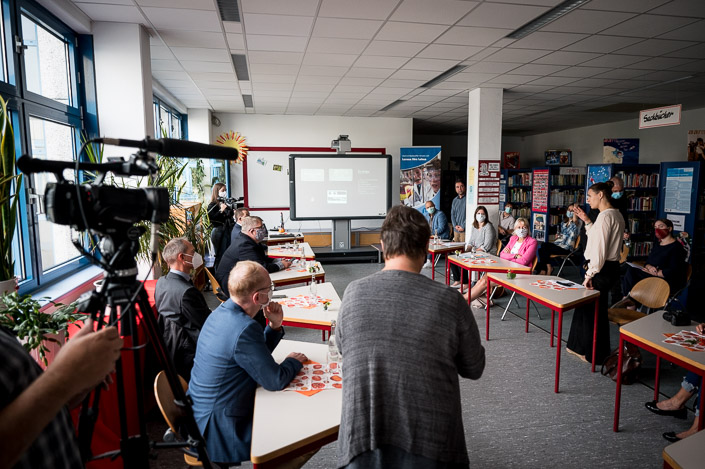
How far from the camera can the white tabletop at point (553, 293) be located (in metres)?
3.44

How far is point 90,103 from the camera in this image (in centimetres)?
404

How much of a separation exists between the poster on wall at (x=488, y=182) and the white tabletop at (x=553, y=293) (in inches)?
120

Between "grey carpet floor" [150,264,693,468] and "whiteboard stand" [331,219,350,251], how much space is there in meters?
5.11

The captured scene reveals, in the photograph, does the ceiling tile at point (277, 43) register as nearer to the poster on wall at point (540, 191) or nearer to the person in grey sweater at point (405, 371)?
the person in grey sweater at point (405, 371)

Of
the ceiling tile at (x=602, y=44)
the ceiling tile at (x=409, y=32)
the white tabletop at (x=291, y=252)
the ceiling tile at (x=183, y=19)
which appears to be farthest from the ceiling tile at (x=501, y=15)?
the white tabletop at (x=291, y=252)

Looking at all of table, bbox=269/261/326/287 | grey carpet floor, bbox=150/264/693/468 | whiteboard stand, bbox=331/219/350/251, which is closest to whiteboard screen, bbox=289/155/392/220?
whiteboard stand, bbox=331/219/350/251

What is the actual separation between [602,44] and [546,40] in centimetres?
68

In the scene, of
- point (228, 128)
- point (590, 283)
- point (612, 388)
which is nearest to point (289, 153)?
point (228, 128)

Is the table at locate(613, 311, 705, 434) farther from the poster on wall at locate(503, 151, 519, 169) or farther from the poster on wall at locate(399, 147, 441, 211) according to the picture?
the poster on wall at locate(503, 151, 519, 169)

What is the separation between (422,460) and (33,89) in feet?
12.2

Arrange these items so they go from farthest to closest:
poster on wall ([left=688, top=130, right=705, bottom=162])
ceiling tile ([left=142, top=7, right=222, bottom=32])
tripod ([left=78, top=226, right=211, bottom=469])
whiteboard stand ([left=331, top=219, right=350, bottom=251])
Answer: whiteboard stand ([left=331, top=219, right=350, bottom=251]), poster on wall ([left=688, top=130, right=705, bottom=162]), ceiling tile ([left=142, top=7, right=222, bottom=32]), tripod ([left=78, top=226, right=211, bottom=469])

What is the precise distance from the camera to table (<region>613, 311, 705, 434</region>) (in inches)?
89.1

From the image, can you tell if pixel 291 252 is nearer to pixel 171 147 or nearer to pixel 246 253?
pixel 246 253

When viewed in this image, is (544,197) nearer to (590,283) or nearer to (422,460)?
(590,283)
